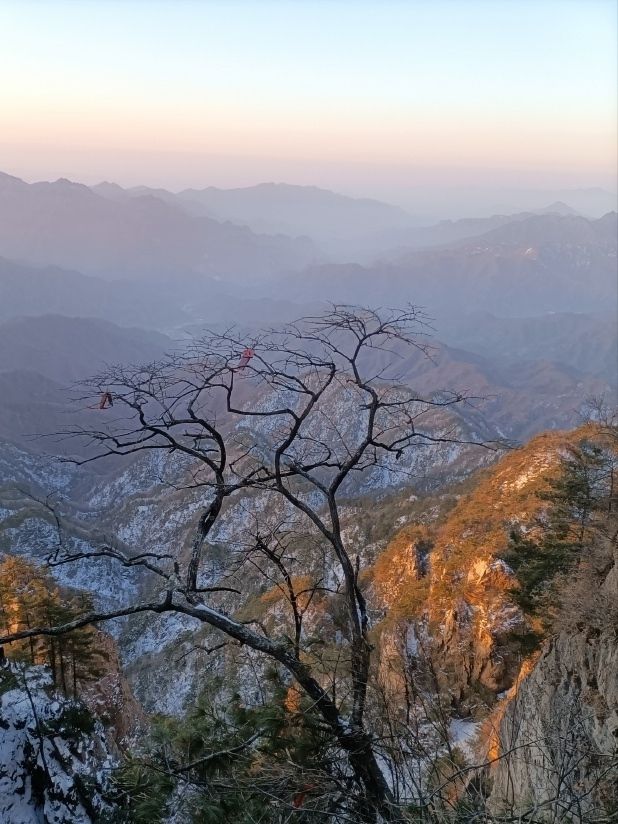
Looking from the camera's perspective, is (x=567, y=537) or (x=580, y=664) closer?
(x=580, y=664)

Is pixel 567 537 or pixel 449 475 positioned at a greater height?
pixel 567 537

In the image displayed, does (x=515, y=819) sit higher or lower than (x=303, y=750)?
higher

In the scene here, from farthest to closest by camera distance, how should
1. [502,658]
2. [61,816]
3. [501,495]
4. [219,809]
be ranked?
[501,495], [502,658], [61,816], [219,809]

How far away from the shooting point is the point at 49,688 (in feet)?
39.5

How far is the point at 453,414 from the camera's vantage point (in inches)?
4838

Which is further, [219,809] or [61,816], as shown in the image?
[61,816]

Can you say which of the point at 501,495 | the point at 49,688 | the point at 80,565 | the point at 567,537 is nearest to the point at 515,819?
the point at 49,688

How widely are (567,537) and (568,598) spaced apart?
7685mm

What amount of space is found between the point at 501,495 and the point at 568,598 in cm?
2437

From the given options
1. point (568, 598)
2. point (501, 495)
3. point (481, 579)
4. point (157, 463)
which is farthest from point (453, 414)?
point (568, 598)

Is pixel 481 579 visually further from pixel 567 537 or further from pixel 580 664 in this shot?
pixel 580 664

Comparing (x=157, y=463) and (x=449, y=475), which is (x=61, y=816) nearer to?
(x=449, y=475)

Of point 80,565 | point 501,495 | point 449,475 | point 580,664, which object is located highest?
point 580,664

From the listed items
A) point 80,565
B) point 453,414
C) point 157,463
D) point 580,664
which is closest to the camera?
point 580,664
